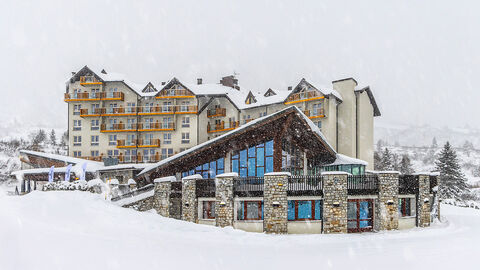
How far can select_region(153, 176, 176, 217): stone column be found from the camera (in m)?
26.0

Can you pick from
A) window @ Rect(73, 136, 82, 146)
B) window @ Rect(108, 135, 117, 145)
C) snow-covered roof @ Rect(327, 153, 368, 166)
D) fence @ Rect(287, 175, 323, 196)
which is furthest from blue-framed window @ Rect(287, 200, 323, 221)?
window @ Rect(73, 136, 82, 146)

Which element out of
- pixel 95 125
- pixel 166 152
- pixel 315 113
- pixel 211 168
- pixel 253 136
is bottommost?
pixel 211 168

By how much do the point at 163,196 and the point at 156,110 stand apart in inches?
1270

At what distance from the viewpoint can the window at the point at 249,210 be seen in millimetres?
23984

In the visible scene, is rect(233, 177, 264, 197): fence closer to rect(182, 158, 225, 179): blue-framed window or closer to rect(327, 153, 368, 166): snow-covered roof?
rect(182, 158, 225, 179): blue-framed window

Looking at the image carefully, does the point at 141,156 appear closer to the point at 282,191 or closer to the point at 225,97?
the point at 225,97

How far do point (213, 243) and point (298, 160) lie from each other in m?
14.4

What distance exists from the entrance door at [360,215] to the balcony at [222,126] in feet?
110

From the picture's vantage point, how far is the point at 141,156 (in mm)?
57094

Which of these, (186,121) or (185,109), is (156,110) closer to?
(185,109)

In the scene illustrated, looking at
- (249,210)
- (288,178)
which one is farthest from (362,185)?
(249,210)

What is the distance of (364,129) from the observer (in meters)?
52.6

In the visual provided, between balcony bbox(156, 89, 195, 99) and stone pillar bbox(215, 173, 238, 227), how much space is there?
33565 millimetres

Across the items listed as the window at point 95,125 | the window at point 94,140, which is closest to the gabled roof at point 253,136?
the window at point 94,140
